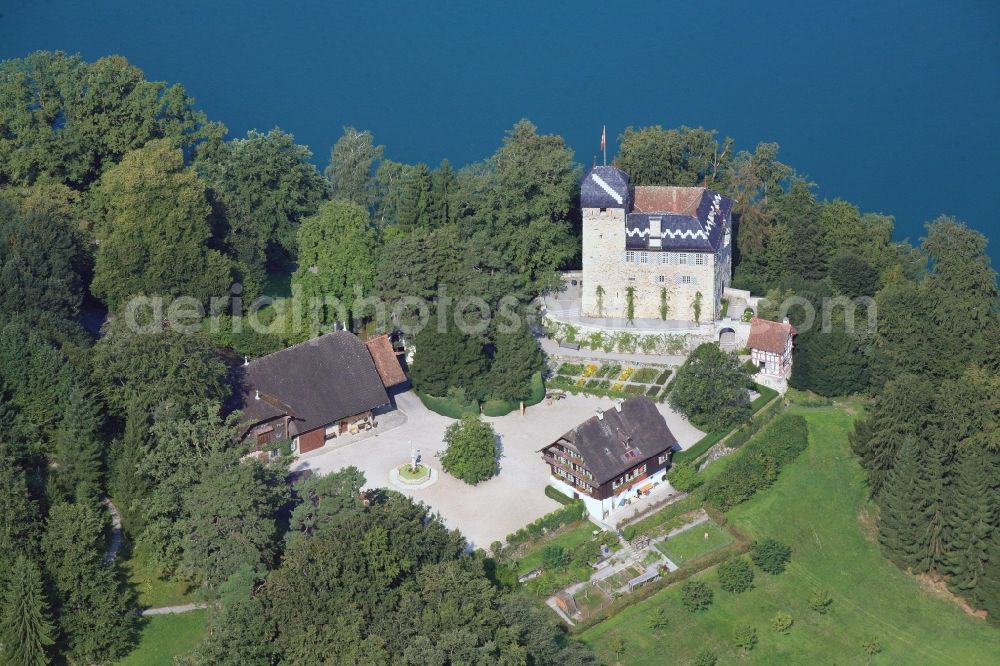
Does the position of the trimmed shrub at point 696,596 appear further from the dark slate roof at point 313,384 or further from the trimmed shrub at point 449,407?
the dark slate roof at point 313,384

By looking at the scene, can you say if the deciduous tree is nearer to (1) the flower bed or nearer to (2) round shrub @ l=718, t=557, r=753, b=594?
(1) the flower bed

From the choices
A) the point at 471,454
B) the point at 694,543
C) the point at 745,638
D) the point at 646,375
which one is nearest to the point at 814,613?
the point at 745,638

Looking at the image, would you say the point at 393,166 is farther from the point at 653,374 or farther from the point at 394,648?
the point at 394,648

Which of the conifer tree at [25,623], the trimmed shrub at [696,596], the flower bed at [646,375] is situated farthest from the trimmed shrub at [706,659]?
the conifer tree at [25,623]

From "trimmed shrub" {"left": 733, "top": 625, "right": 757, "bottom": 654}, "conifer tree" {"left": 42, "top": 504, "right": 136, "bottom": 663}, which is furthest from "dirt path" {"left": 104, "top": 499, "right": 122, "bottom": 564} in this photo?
"trimmed shrub" {"left": 733, "top": 625, "right": 757, "bottom": 654}

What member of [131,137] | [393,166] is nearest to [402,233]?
[393,166]

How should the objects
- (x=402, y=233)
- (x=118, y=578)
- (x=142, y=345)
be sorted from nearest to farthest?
1. (x=118, y=578)
2. (x=142, y=345)
3. (x=402, y=233)

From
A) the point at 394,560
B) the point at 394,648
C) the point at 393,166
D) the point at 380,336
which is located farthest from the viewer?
the point at 393,166
